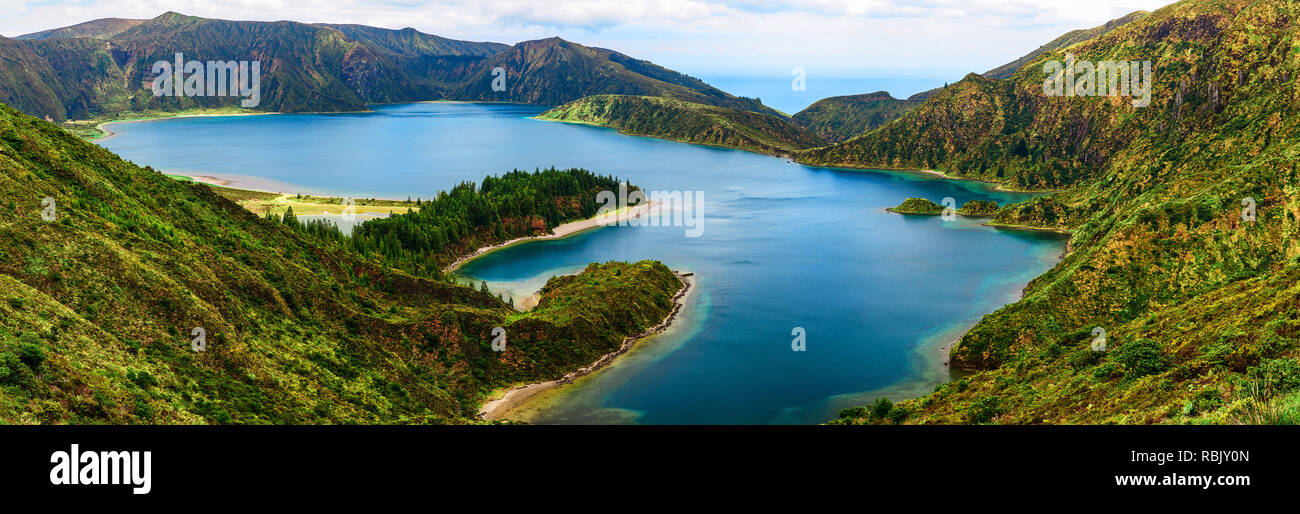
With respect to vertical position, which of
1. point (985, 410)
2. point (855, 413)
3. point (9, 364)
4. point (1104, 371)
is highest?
point (9, 364)

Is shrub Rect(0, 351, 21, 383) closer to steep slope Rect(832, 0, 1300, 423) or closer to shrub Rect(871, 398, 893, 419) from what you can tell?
steep slope Rect(832, 0, 1300, 423)

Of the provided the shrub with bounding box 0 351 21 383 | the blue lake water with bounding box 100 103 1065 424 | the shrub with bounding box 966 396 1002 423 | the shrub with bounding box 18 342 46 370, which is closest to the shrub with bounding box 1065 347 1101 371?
the shrub with bounding box 966 396 1002 423

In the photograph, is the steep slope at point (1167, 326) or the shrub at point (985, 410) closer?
the steep slope at point (1167, 326)

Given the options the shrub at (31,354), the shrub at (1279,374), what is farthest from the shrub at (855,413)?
the shrub at (31,354)

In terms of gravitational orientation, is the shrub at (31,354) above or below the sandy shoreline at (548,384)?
above

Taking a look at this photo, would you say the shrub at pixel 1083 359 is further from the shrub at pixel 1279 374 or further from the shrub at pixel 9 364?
the shrub at pixel 9 364

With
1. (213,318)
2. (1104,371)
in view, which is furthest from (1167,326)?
(213,318)

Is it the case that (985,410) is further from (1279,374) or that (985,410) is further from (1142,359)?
(1279,374)
